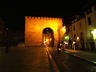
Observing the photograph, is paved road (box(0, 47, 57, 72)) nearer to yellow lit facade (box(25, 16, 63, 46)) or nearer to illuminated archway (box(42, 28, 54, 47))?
yellow lit facade (box(25, 16, 63, 46))

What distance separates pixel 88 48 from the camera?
15211 millimetres

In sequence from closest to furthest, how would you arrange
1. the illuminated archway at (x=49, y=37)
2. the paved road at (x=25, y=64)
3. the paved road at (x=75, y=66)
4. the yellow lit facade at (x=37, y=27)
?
1. the paved road at (x=75, y=66)
2. the paved road at (x=25, y=64)
3. the yellow lit facade at (x=37, y=27)
4. the illuminated archway at (x=49, y=37)

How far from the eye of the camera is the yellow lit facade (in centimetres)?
3266

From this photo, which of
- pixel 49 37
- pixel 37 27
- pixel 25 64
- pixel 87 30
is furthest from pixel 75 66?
pixel 49 37

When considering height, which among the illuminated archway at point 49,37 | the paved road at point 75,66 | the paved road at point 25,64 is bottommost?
the paved road at point 75,66

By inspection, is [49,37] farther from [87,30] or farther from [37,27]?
[87,30]

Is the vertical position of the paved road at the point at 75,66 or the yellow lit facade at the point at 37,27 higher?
the yellow lit facade at the point at 37,27

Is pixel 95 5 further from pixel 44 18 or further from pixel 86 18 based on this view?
pixel 44 18

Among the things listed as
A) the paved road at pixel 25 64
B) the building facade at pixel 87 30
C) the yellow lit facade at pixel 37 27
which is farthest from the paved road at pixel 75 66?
the yellow lit facade at pixel 37 27

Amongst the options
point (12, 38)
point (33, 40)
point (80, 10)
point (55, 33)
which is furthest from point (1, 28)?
point (55, 33)

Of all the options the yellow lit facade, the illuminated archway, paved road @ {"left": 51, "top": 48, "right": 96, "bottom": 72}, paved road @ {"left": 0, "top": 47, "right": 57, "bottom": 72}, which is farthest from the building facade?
the illuminated archway

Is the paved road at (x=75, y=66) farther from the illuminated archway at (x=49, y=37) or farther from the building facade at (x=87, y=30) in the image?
the illuminated archway at (x=49, y=37)

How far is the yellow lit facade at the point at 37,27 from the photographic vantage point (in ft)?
107

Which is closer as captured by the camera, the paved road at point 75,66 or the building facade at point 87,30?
the paved road at point 75,66
